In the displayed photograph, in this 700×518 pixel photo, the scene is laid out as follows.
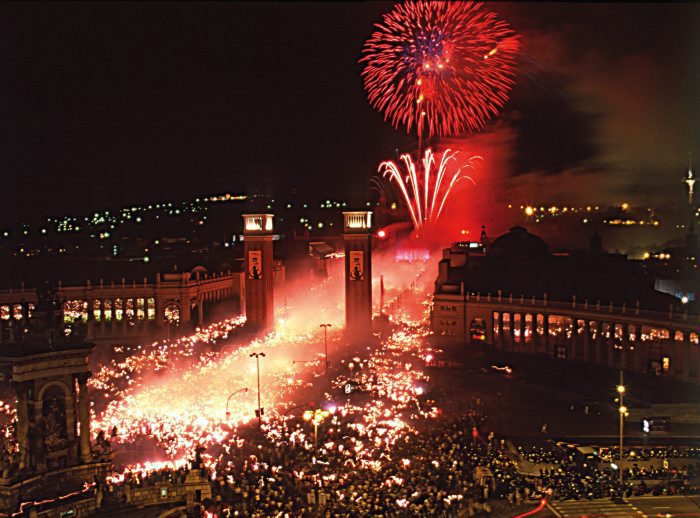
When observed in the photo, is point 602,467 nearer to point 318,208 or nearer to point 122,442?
point 122,442

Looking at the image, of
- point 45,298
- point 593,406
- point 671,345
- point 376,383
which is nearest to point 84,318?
point 376,383

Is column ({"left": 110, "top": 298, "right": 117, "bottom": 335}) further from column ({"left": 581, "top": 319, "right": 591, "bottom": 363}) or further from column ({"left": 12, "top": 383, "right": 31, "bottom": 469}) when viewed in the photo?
column ({"left": 581, "top": 319, "right": 591, "bottom": 363})

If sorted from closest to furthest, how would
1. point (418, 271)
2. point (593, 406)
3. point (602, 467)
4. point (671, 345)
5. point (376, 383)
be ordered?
point (602, 467)
point (593, 406)
point (376, 383)
point (671, 345)
point (418, 271)

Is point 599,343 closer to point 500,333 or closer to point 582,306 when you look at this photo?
point 582,306

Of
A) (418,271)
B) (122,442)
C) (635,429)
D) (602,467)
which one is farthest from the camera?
(418,271)

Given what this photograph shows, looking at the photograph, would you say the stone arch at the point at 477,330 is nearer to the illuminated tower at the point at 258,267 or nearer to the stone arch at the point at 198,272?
the illuminated tower at the point at 258,267

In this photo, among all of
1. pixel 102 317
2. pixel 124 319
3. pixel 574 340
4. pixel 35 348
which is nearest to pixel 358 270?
pixel 574 340

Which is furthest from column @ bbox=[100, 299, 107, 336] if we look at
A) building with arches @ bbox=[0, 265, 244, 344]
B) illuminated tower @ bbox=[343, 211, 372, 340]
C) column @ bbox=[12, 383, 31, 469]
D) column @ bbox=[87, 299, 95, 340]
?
column @ bbox=[12, 383, 31, 469]

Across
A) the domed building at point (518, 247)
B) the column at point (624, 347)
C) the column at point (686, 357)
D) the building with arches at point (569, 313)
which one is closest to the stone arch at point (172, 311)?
the building with arches at point (569, 313)
